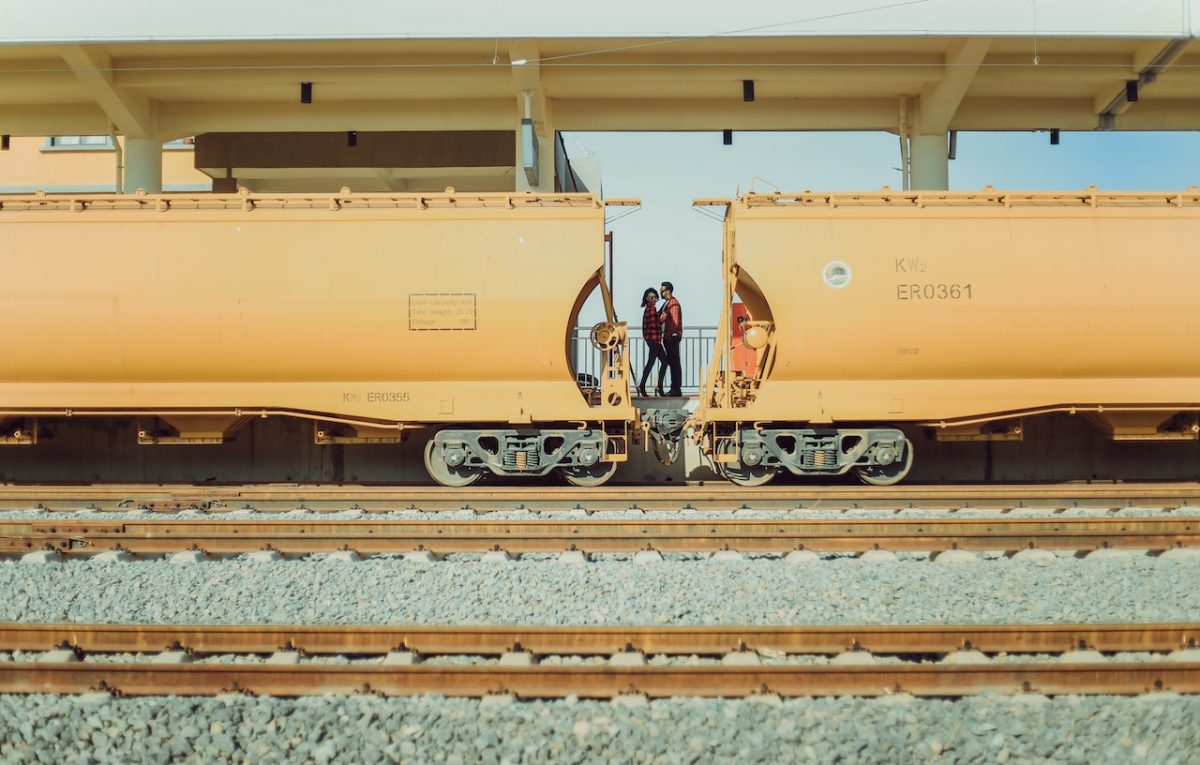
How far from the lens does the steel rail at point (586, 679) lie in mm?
3920

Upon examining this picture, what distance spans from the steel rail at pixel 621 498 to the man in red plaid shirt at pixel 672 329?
9.78 feet

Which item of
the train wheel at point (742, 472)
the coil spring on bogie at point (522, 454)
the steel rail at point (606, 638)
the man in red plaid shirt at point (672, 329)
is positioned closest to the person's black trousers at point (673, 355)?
the man in red plaid shirt at point (672, 329)

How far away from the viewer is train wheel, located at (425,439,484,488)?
9914 mm

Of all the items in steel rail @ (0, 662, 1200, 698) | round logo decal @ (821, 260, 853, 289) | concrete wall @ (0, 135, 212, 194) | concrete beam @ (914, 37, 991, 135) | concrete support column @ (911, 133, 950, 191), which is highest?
concrete wall @ (0, 135, 212, 194)

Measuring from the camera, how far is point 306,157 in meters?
17.8

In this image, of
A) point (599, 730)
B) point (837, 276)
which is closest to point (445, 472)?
point (837, 276)

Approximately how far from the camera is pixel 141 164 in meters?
14.3

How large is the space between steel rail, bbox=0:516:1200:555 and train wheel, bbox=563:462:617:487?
8.44 feet

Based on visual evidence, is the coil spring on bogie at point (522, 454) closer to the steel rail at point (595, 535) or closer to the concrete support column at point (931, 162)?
the steel rail at point (595, 535)

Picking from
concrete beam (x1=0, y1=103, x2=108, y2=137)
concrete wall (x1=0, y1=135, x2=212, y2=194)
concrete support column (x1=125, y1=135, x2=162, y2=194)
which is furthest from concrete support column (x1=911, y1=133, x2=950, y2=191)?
concrete wall (x1=0, y1=135, x2=212, y2=194)

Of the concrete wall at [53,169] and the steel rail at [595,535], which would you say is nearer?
the steel rail at [595,535]

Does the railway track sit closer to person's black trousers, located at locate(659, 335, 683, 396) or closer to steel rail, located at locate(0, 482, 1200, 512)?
steel rail, located at locate(0, 482, 1200, 512)

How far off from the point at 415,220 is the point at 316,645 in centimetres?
623

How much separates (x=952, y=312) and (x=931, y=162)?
5.52 metres
